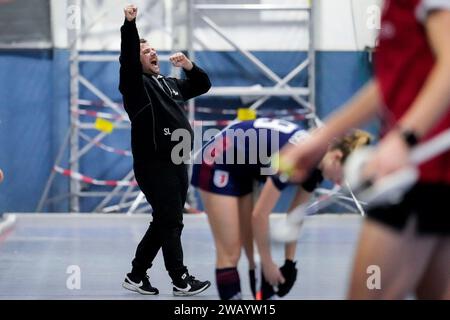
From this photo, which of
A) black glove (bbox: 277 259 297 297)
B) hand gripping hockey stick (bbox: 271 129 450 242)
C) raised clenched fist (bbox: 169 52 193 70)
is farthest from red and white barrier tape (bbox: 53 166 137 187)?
hand gripping hockey stick (bbox: 271 129 450 242)

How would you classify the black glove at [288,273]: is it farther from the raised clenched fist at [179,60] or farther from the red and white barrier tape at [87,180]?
the red and white barrier tape at [87,180]

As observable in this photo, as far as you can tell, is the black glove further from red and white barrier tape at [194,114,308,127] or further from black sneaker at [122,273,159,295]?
red and white barrier tape at [194,114,308,127]

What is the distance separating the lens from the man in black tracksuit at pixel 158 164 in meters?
5.38

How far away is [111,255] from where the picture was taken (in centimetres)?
727

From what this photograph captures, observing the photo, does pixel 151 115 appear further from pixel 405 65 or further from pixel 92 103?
pixel 92 103

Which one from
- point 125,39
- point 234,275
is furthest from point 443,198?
point 125,39

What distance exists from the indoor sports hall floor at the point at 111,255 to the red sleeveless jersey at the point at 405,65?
3.06m

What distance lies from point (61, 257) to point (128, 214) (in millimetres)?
3257

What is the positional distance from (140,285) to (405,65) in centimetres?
358

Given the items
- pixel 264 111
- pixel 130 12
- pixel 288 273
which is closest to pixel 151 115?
pixel 130 12

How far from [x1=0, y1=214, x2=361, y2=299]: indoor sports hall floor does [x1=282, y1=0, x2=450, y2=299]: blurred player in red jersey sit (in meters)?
2.96

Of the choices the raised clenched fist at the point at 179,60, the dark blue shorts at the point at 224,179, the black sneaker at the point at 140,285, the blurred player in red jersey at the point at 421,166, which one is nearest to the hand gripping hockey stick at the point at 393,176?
the blurred player in red jersey at the point at 421,166

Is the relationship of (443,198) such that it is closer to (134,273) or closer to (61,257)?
(134,273)

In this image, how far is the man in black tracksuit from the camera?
538cm
